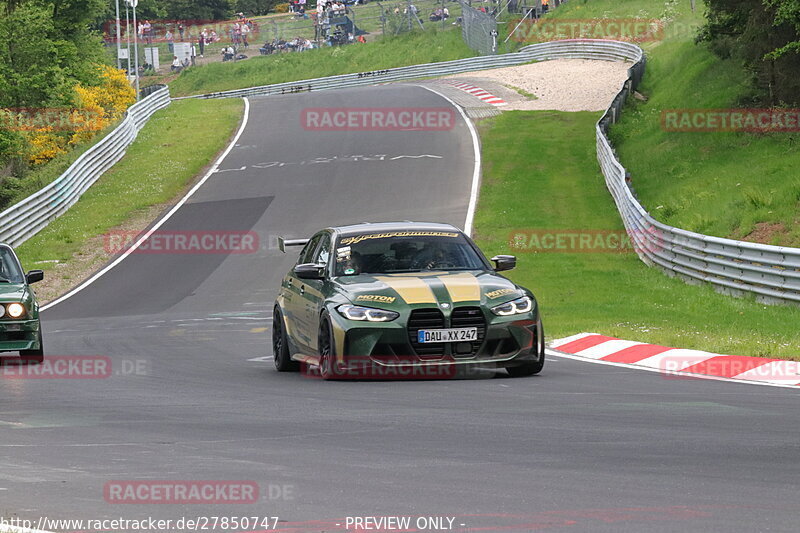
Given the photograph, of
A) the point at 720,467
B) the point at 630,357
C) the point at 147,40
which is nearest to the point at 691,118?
the point at 630,357

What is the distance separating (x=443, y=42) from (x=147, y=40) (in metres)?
34.1

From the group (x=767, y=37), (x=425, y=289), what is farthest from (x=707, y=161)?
(x=425, y=289)

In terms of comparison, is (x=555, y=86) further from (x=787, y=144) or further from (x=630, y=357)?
(x=630, y=357)

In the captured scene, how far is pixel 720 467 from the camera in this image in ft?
24.1

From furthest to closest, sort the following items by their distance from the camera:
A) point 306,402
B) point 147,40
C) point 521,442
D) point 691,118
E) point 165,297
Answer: point 147,40, point 691,118, point 165,297, point 306,402, point 521,442

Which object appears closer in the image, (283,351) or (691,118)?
(283,351)

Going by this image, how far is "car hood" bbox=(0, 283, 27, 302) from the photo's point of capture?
14.9m

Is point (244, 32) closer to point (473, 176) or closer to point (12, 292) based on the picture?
point (473, 176)

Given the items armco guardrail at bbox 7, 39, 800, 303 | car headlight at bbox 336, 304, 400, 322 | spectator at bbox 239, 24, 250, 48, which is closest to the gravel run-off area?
armco guardrail at bbox 7, 39, 800, 303

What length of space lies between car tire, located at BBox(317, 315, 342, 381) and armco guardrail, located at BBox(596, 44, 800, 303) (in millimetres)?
9174

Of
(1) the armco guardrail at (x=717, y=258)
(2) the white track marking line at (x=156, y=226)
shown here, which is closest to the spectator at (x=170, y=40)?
(2) the white track marking line at (x=156, y=226)

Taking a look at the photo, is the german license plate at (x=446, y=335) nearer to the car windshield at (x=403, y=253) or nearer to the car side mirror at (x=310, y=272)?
the car windshield at (x=403, y=253)

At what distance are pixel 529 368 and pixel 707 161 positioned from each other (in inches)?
972

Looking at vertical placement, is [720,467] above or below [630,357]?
above
